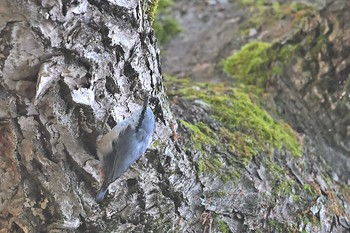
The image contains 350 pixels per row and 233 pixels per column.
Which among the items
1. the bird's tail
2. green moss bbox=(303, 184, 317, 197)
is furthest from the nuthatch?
green moss bbox=(303, 184, 317, 197)

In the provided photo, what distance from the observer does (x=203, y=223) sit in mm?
1587

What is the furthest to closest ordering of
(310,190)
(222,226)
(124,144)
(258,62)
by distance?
1. (258,62)
2. (310,190)
3. (222,226)
4. (124,144)

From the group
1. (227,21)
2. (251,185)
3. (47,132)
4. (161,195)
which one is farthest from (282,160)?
(227,21)

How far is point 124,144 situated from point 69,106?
0.55ft

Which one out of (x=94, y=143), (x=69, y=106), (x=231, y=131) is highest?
(x=69, y=106)

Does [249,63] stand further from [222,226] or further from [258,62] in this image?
[222,226]

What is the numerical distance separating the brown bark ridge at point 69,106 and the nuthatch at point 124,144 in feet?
0.12

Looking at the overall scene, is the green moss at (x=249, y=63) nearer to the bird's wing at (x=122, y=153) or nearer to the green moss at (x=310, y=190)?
the green moss at (x=310, y=190)

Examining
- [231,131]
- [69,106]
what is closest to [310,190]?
[231,131]

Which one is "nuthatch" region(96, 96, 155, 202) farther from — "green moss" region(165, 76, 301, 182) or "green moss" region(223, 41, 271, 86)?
"green moss" region(223, 41, 271, 86)

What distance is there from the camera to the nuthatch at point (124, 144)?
1.28 metres

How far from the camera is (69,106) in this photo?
1.27 meters

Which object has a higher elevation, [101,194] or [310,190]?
[101,194]

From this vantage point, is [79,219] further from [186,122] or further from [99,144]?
[186,122]
